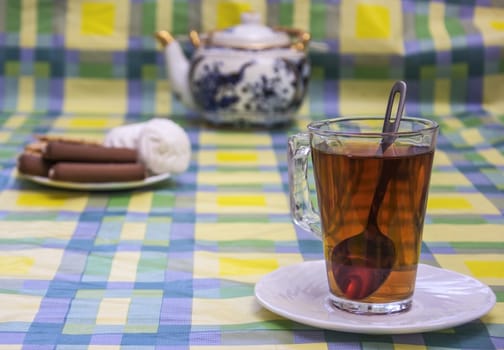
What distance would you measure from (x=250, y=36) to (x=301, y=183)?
94 centimetres

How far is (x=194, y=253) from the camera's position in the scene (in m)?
0.95

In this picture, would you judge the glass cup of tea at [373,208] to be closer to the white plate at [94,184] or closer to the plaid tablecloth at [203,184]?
the plaid tablecloth at [203,184]

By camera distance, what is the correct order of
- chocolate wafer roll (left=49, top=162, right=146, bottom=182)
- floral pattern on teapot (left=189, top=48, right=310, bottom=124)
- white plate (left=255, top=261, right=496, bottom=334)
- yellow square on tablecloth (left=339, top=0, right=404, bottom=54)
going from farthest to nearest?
yellow square on tablecloth (left=339, top=0, right=404, bottom=54)
floral pattern on teapot (left=189, top=48, right=310, bottom=124)
chocolate wafer roll (left=49, top=162, right=146, bottom=182)
white plate (left=255, top=261, right=496, bottom=334)

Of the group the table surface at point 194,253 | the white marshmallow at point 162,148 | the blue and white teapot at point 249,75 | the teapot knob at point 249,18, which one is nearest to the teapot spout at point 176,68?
the blue and white teapot at point 249,75

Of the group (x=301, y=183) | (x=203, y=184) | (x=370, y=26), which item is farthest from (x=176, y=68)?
(x=301, y=183)

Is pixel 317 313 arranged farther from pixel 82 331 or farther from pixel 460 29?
pixel 460 29

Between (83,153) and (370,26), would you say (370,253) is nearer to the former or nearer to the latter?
(83,153)

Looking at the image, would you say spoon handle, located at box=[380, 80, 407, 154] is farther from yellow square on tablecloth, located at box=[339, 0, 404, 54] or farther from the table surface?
yellow square on tablecloth, located at box=[339, 0, 404, 54]

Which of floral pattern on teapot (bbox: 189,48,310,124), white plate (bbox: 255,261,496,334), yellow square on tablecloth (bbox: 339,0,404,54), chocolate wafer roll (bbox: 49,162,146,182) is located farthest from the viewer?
yellow square on tablecloth (bbox: 339,0,404,54)

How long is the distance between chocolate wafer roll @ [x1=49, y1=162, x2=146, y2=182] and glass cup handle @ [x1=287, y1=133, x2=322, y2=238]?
445 millimetres

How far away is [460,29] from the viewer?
6.17 ft

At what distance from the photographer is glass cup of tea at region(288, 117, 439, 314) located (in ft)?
2.27

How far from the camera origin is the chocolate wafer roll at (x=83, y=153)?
3.87 ft

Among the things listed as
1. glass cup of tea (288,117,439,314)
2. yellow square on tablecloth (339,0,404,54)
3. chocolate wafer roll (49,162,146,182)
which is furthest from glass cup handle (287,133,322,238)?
yellow square on tablecloth (339,0,404,54)
